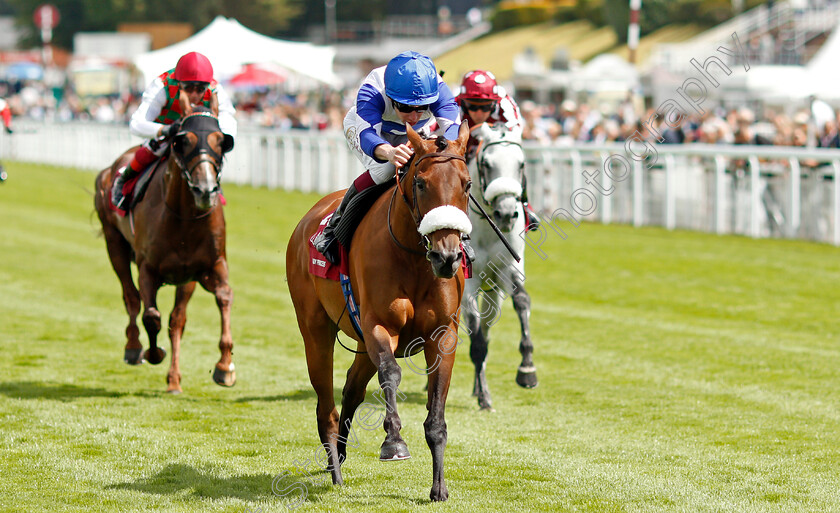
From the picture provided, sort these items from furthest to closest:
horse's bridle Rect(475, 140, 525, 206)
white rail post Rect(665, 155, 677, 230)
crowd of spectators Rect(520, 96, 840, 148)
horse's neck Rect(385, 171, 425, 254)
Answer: white rail post Rect(665, 155, 677, 230)
crowd of spectators Rect(520, 96, 840, 148)
horse's bridle Rect(475, 140, 525, 206)
horse's neck Rect(385, 171, 425, 254)

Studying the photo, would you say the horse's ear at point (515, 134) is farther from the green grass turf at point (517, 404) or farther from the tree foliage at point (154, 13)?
the tree foliage at point (154, 13)

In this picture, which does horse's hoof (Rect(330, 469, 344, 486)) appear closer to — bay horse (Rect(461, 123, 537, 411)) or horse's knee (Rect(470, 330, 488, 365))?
bay horse (Rect(461, 123, 537, 411))

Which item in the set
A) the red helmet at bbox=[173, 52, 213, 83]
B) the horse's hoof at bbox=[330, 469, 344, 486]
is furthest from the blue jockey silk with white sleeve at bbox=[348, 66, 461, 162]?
the red helmet at bbox=[173, 52, 213, 83]

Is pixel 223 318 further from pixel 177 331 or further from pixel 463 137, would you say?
pixel 463 137

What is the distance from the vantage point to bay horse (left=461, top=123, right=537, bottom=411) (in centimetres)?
671

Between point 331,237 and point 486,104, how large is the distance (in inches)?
91.1

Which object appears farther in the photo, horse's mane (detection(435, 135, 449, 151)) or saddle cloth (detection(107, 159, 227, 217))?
saddle cloth (detection(107, 159, 227, 217))

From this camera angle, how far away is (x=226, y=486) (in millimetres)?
5258

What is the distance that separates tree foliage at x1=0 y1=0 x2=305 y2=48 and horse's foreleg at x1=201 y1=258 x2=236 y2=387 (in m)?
62.5

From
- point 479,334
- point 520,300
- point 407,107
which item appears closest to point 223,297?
point 479,334

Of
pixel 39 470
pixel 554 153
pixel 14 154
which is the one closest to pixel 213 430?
pixel 39 470

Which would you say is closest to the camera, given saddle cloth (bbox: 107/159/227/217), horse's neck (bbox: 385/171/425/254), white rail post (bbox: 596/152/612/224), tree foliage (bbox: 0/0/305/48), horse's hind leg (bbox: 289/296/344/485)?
horse's neck (bbox: 385/171/425/254)

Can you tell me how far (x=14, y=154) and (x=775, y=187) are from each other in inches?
952

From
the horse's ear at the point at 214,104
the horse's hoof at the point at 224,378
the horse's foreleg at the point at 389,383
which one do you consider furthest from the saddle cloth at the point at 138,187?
the horse's foreleg at the point at 389,383
